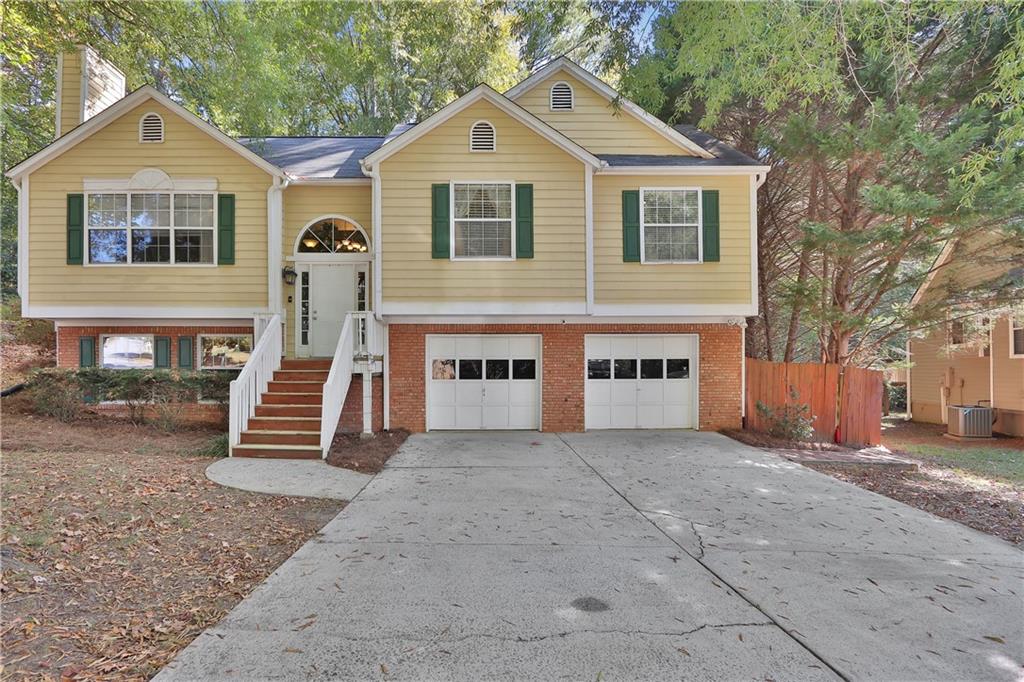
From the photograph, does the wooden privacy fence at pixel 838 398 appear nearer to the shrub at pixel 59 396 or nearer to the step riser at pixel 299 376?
the step riser at pixel 299 376

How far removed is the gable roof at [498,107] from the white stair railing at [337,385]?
3218 millimetres

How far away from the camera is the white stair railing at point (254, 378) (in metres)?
7.38

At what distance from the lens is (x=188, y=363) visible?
32.6ft

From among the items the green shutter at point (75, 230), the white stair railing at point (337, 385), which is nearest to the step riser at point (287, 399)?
the white stair railing at point (337, 385)

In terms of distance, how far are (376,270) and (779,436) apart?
8.55 metres

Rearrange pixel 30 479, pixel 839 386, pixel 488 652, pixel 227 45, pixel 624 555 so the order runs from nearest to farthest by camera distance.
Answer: pixel 488 652
pixel 624 555
pixel 30 479
pixel 839 386
pixel 227 45

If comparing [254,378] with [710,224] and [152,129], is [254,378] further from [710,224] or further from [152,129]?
[710,224]

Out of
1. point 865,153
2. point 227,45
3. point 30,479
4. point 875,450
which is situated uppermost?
point 227,45

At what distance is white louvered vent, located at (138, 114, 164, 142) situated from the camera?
9.55 meters

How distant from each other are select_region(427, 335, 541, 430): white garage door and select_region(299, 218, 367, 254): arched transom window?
2.72 metres

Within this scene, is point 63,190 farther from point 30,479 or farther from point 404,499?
point 404,499

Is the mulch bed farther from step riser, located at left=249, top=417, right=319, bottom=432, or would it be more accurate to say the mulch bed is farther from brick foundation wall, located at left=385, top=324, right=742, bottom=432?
brick foundation wall, located at left=385, top=324, right=742, bottom=432

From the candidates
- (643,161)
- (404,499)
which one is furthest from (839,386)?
(404,499)

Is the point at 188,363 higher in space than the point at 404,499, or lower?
higher
